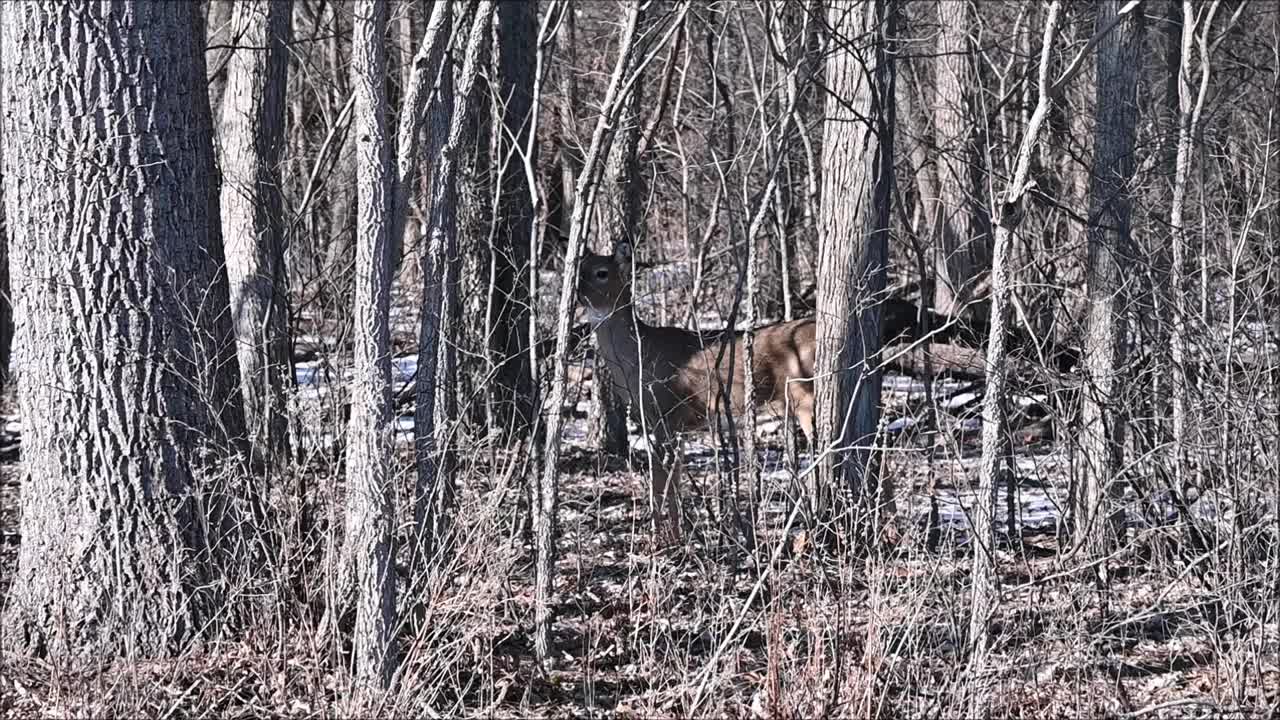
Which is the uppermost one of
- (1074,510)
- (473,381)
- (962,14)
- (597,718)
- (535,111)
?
(962,14)

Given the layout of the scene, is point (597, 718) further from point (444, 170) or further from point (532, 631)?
point (444, 170)

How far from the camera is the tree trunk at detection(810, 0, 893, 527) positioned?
7066 mm

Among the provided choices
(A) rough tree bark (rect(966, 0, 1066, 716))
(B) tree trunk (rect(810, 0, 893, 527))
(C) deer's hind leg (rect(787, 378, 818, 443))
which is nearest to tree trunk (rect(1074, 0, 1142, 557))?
(B) tree trunk (rect(810, 0, 893, 527))

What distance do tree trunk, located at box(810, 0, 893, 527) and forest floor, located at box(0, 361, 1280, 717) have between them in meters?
0.98

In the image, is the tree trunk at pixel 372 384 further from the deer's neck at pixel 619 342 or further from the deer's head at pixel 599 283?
the deer's neck at pixel 619 342

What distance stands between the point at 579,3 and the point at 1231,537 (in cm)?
1018

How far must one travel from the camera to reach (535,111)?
618cm

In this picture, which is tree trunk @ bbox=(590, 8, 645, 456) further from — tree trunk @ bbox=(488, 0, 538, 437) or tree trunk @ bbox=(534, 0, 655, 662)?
tree trunk @ bbox=(488, 0, 538, 437)

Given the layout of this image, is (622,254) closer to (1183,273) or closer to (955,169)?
(1183,273)

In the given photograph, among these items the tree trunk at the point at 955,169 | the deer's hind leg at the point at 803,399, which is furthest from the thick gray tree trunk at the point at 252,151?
the tree trunk at the point at 955,169

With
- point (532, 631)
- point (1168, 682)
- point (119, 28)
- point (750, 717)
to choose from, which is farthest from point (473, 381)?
point (1168, 682)

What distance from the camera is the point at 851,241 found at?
7.15 m

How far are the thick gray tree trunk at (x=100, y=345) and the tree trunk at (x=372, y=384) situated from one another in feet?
3.42

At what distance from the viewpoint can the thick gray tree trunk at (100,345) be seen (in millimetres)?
5695
